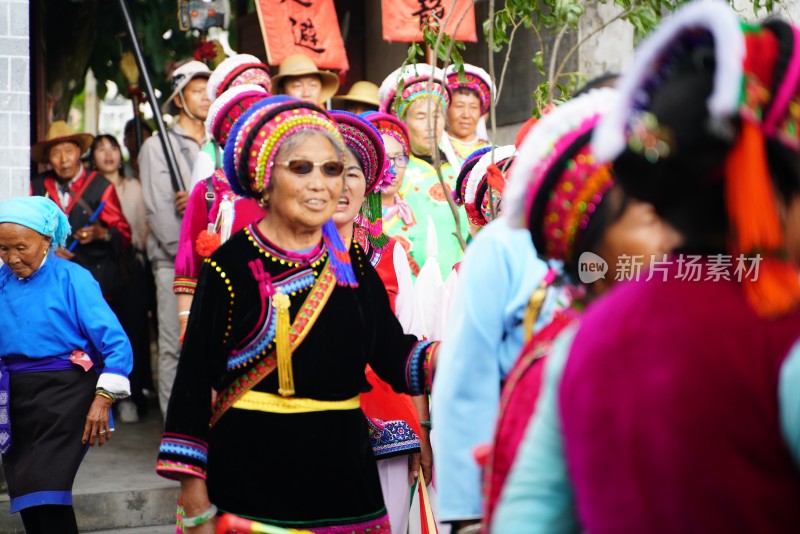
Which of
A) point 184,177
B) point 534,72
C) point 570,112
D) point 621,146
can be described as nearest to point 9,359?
point 184,177

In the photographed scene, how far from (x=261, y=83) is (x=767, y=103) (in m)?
5.87

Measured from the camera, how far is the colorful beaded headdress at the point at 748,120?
A: 4.91ft

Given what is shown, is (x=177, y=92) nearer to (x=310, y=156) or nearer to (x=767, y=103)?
(x=310, y=156)

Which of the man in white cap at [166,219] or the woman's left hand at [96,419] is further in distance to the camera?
the man in white cap at [166,219]

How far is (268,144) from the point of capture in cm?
389

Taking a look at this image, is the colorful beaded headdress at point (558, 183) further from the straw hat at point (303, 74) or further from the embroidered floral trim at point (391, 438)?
the straw hat at point (303, 74)

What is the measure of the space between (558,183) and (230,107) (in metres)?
4.09

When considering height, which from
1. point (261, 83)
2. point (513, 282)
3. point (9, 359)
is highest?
point (261, 83)

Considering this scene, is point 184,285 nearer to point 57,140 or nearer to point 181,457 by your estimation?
point 181,457

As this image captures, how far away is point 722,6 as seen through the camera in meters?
1.60

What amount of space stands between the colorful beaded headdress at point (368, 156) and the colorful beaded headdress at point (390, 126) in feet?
2.63

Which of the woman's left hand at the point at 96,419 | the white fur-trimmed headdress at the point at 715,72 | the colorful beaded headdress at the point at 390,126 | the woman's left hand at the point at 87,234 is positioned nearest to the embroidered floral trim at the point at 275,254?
the woman's left hand at the point at 96,419

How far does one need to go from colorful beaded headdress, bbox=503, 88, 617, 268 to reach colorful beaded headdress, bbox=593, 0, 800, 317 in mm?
574

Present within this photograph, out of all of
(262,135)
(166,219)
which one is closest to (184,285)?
(166,219)
